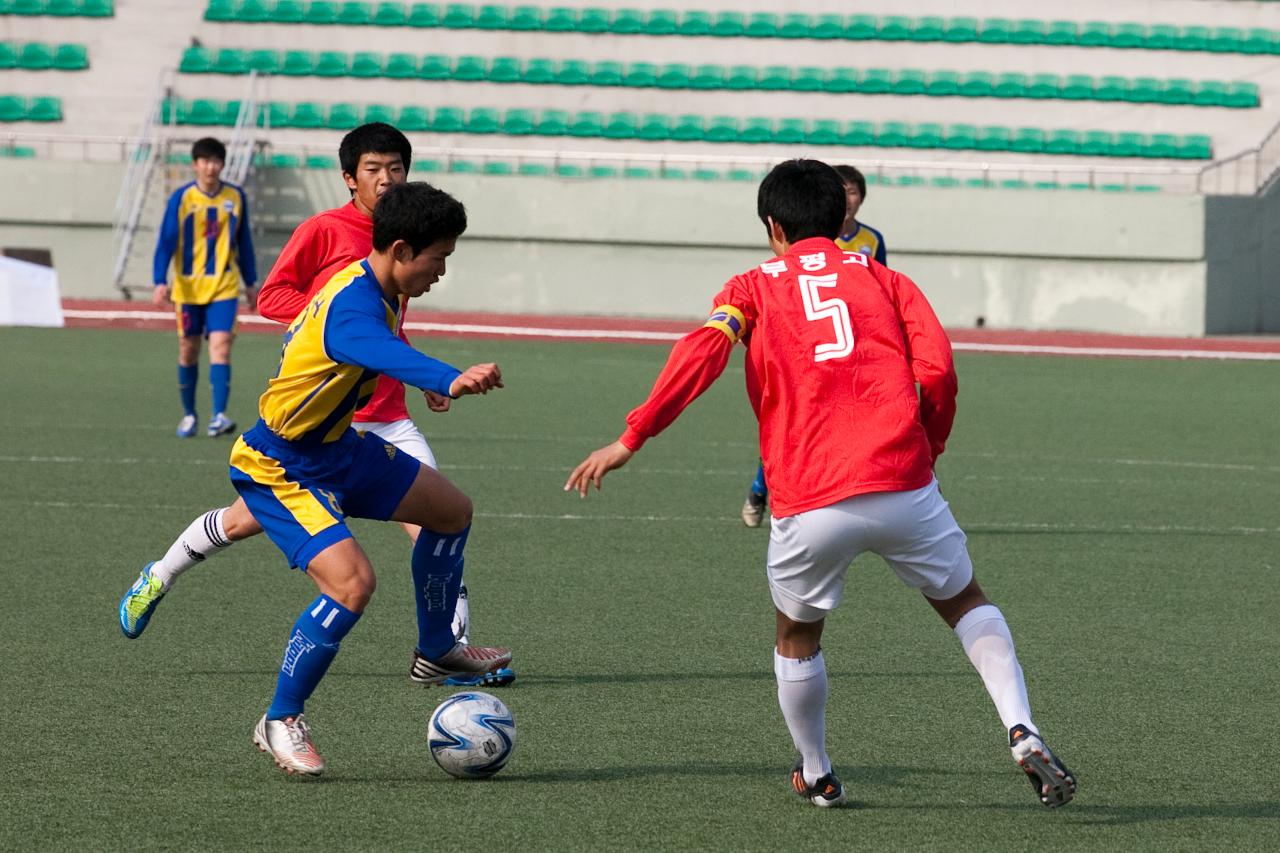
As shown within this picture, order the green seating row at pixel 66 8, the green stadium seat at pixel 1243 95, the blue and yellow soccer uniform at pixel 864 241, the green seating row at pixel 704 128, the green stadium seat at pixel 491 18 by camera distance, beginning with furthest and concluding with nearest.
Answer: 1. the green seating row at pixel 66 8
2. the green stadium seat at pixel 491 18
3. the green stadium seat at pixel 1243 95
4. the green seating row at pixel 704 128
5. the blue and yellow soccer uniform at pixel 864 241

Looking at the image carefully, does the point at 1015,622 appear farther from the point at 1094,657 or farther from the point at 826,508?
the point at 826,508

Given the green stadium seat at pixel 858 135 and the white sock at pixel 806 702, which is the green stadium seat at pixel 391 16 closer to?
the green stadium seat at pixel 858 135

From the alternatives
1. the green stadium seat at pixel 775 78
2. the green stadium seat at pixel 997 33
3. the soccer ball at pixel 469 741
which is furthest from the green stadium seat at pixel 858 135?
the soccer ball at pixel 469 741

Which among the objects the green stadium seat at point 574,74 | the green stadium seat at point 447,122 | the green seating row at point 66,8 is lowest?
the green stadium seat at point 447,122

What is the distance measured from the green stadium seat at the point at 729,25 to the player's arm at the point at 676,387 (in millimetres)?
23293

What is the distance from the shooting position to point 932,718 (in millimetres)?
5289

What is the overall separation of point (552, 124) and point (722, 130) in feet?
8.33

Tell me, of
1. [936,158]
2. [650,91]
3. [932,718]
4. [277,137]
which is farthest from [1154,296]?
[932,718]

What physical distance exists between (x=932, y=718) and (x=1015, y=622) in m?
1.65

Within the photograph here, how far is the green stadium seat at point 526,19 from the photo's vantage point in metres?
26.9

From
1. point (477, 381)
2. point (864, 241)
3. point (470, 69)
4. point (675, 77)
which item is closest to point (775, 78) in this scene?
point (675, 77)

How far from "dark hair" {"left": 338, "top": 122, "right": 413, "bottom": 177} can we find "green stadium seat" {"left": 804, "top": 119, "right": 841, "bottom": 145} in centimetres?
2016

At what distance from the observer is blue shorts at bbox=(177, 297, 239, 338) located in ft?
40.6

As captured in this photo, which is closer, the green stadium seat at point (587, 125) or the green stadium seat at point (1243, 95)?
the green stadium seat at point (1243, 95)
